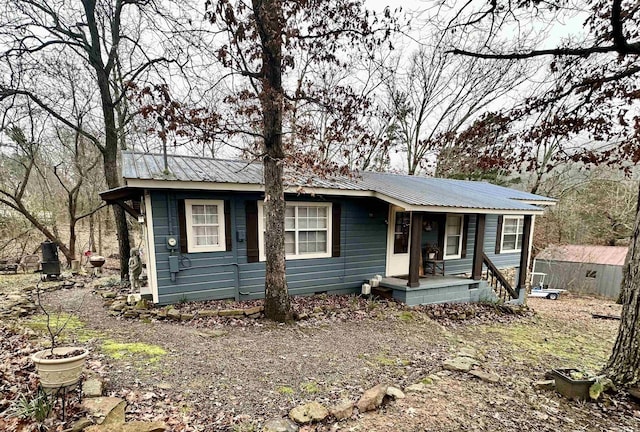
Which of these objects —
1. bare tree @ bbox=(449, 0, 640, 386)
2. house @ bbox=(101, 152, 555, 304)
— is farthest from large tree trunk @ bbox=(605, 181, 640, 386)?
house @ bbox=(101, 152, 555, 304)

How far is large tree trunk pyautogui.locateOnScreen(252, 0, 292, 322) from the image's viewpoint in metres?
4.75

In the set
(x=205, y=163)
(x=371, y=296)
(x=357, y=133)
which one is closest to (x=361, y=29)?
(x=357, y=133)

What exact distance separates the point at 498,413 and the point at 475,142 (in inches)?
150

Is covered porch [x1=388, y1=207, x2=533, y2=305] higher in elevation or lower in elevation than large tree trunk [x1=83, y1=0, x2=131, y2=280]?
lower

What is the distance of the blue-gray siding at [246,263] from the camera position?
20.1 feet

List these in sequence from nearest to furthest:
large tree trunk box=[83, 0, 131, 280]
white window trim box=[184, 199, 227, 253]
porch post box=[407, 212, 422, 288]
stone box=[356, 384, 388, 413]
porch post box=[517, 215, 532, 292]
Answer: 1. stone box=[356, 384, 388, 413]
2. white window trim box=[184, 199, 227, 253]
3. porch post box=[407, 212, 422, 288]
4. large tree trunk box=[83, 0, 131, 280]
5. porch post box=[517, 215, 532, 292]

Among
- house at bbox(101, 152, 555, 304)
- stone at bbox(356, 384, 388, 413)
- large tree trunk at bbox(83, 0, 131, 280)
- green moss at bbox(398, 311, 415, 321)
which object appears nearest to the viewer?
stone at bbox(356, 384, 388, 413)

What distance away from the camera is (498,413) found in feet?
9.72

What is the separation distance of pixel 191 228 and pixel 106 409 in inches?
163

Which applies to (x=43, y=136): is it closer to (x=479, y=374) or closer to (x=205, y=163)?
(x=205, y=163)

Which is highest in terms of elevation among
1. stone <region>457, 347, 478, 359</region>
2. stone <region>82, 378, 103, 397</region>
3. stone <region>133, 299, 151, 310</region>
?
stone <region>82, 378, 103, 397</region>

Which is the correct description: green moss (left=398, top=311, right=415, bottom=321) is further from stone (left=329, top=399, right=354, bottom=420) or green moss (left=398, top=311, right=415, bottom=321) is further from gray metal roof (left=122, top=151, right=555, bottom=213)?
stone (left=329, top=399, right=354, bottom=420)

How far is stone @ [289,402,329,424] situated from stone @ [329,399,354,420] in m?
0.07

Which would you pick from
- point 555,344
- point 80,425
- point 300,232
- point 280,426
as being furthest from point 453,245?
point 80,425
